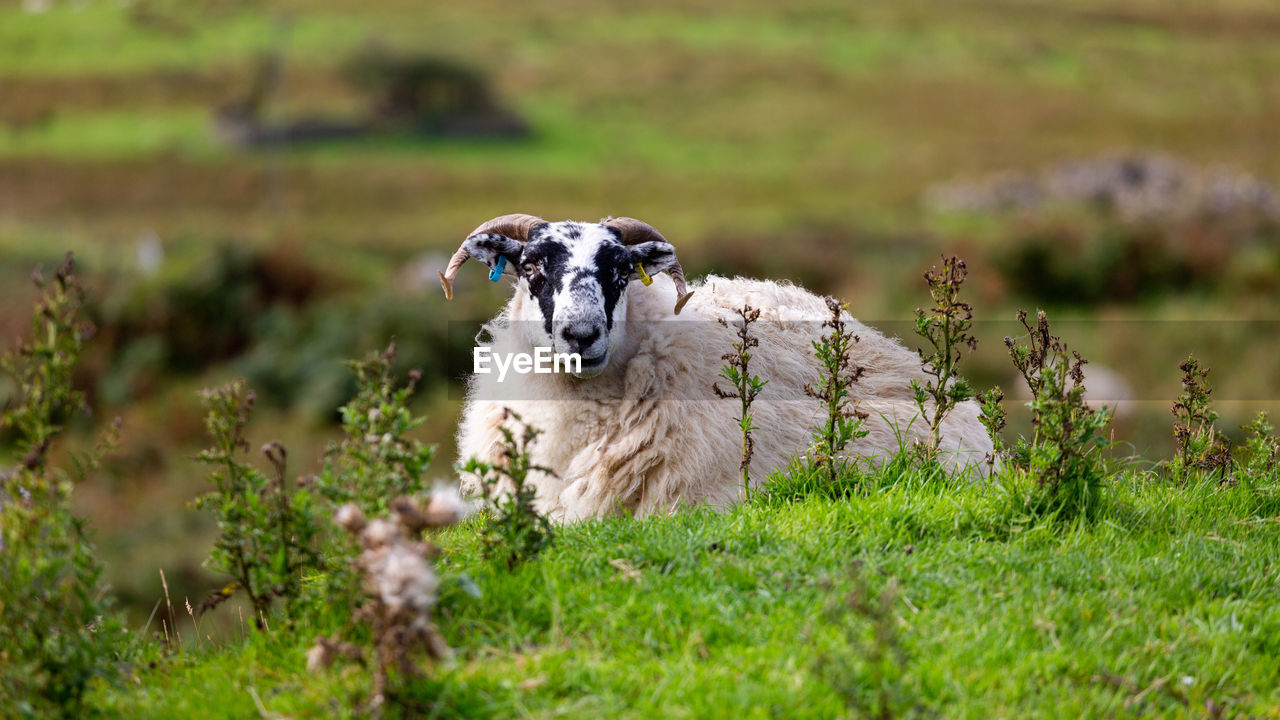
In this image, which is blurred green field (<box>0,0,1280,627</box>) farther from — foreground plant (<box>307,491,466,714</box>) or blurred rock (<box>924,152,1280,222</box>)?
foreground plant (<box>307,491,466,714</box>)

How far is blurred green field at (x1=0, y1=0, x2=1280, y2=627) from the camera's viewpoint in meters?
24.7

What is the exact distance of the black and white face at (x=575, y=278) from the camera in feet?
21.1

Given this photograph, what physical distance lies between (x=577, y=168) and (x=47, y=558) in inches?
1719

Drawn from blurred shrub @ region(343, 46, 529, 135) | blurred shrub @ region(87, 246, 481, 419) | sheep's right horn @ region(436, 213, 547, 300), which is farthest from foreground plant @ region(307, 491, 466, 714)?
blurred shrub @ region(343, 46, 529, 135)

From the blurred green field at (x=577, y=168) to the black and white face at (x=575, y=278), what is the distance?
13.0 metres

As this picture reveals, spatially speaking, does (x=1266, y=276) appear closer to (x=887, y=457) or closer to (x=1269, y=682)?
(x=887, y=457)

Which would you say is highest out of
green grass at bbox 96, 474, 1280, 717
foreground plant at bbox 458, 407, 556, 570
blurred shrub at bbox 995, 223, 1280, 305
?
blurred shrub at bbox 995, 223, 1280, 305

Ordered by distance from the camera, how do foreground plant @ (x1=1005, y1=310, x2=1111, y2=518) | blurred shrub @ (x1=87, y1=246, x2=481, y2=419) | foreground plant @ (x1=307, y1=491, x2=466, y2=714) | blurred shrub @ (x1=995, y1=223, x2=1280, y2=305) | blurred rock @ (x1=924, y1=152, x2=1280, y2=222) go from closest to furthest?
foreground plant @ (x1=307, y1=491, x2=466, y2=714) → foreground plant @ (x1=1005, y1=310, x2=1111, y2=518) → blurred shrub @ (x1=87, y1=246, x2=481, y2=419) → blurred shrub @ (x1=995, y1=223, x2=1280, y2=305) → blurred rock @ (x1=924, y1=152, x2=1280, y2=222)

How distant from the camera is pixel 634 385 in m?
6.75

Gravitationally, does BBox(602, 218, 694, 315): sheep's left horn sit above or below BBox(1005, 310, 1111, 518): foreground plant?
above

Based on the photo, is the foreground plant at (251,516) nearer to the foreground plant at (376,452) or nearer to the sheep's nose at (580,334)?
the foreground plant at (376,452)

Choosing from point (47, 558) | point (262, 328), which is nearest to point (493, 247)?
point (47, 558)

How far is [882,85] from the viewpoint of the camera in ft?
185

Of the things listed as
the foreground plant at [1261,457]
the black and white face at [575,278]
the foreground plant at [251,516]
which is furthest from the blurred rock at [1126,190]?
the foreground plant at [251,516]
